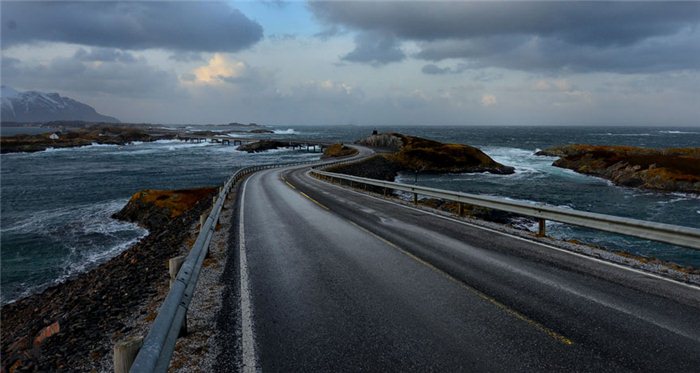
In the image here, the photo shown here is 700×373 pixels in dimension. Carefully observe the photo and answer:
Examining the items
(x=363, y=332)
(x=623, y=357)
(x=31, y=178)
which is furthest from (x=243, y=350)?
(x=31, y=178)

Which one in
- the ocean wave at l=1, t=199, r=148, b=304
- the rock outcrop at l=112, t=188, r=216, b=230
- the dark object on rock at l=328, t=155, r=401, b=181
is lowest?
the ocean wave at l=1, t=199, r=148, b=304

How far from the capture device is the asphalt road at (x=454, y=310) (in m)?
4.66

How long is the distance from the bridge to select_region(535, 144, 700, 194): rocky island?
113 feet

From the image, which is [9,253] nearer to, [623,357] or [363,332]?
[363,332]

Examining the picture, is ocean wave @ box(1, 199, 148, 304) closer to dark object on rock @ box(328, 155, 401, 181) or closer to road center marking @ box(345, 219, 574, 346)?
road center marking @ box(345, 219, 574, 346)

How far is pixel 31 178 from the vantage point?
5462 cm

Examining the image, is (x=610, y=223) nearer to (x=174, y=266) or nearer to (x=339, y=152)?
(x=174, y=266)

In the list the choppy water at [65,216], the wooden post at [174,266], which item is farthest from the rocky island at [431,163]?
the wooden post at [174,266]

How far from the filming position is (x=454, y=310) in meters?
5.98

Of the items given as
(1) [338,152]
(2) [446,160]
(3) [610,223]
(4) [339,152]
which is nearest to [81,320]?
(3) [610,223]

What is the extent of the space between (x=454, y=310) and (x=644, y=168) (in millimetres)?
45091

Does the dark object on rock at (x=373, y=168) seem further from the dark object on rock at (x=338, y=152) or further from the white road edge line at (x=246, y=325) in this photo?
the white road edge line at (x=246, y=325)

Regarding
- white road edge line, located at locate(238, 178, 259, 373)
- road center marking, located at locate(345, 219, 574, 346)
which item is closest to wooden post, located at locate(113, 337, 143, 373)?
white road edge line, located at locate(238, 178, 259, 373)

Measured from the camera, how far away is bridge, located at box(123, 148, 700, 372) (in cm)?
461
